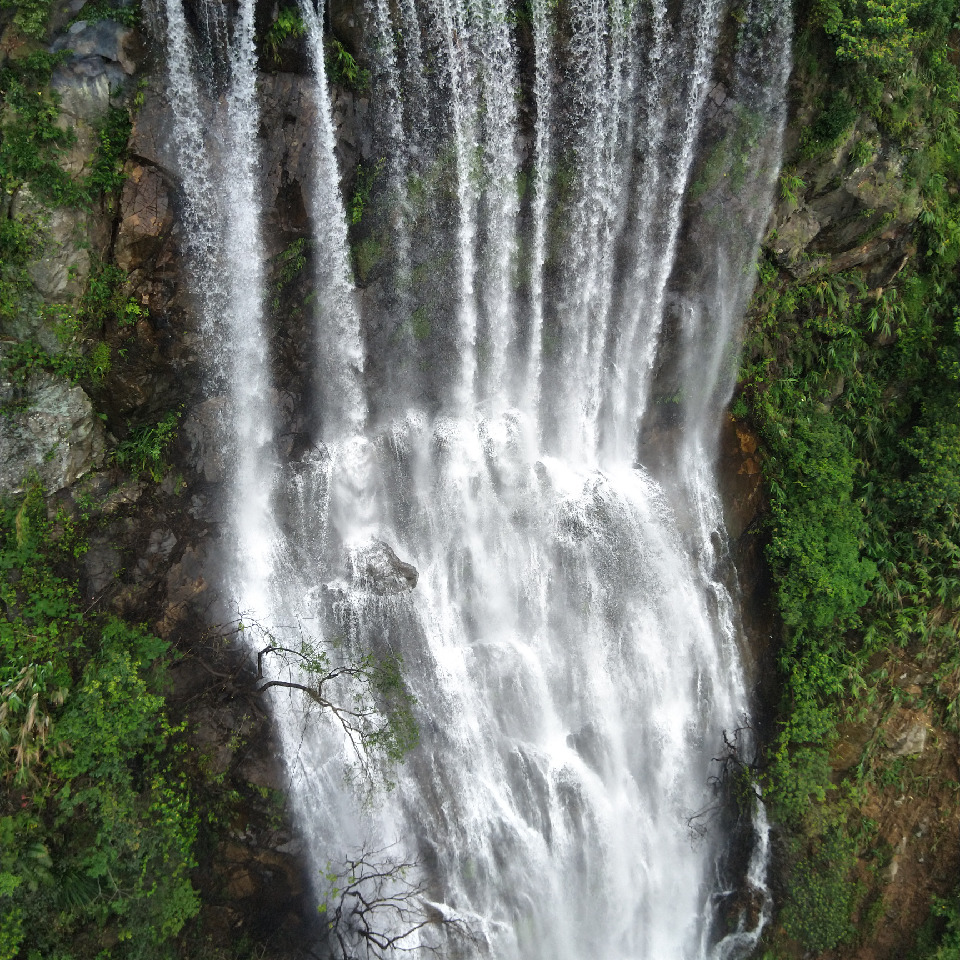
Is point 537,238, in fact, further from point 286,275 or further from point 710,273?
point 286,275

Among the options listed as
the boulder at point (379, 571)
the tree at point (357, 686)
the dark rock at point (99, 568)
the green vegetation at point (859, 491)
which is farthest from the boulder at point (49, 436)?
the green vegetation at point (859, 491)

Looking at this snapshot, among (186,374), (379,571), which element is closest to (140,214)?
(186,374)

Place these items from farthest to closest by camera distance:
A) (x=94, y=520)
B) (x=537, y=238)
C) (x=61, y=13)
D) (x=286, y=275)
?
(x=537, y=238) < (x=286, y=275) < (x=94, y=520) < (x=61, y=13)

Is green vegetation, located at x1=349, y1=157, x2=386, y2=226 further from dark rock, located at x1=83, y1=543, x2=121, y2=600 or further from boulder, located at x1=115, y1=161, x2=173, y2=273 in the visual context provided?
dark rock, located at x1=83, y1=543, x2=121, y2=600

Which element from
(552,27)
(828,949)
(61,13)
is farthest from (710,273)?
(828,949)

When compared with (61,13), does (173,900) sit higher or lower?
lower

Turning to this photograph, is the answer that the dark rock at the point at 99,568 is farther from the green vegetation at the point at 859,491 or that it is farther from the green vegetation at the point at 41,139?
the green vegetation at the point at 859,491
